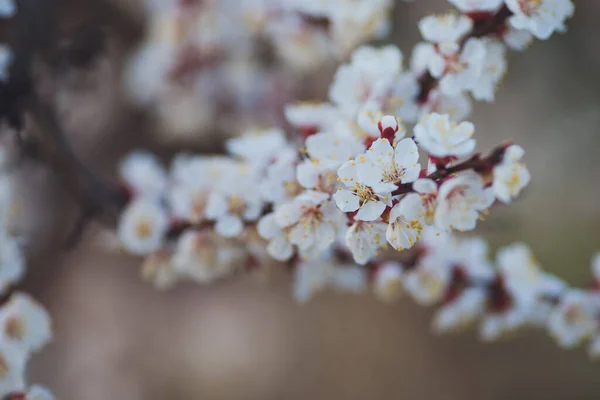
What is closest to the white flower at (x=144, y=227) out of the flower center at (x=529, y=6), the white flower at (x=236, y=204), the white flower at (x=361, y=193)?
the white flower at (x=236, y=204)

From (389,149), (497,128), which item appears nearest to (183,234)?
(389,149)

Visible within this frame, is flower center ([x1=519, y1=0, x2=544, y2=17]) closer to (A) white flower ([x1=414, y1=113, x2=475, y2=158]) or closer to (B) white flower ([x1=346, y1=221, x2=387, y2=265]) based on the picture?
(A) white flower ([x1=414, y1=113, x2=475, y2=158])

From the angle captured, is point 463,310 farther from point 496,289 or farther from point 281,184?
point 281,184

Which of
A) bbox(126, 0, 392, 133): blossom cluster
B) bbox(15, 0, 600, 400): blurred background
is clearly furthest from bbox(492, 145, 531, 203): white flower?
bbox(15, 0, 600, 400): blurred background

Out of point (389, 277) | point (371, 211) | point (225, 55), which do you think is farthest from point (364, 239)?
point (225, 55)

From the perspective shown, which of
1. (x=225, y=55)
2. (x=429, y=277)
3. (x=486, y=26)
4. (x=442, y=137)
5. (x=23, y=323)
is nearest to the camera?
(x=442, y=137)

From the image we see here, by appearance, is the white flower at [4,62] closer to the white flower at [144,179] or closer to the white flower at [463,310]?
the white flower at [144,179]
